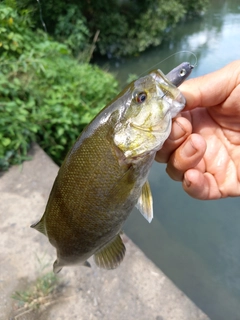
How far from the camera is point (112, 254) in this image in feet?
5.14

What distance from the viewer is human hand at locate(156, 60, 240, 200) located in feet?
5.75

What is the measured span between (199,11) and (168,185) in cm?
1043

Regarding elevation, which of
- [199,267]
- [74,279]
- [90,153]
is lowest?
[199,267]

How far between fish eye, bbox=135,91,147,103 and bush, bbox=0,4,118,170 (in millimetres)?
2664

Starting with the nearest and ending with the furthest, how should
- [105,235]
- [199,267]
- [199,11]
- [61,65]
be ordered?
[105,235]
[199,267]
[61,65]
[199,11]

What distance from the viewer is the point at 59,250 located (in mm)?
1544

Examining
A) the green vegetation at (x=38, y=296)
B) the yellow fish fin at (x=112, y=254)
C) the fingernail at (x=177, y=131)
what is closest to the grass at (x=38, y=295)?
the green vegetation at (x=38, y=296)

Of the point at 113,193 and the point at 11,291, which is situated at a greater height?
the point at 113,193

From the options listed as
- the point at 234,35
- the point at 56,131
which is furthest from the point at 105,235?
the point at 234,35

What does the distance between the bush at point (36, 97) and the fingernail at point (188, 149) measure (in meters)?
2.48

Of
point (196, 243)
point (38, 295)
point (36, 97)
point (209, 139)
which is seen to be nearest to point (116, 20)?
point (36, 97)

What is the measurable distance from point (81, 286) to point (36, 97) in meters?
2.64

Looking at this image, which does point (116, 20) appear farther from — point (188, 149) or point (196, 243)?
point (188, 149)

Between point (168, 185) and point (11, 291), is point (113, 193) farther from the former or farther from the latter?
point (168, 185)
